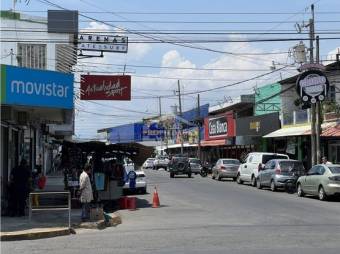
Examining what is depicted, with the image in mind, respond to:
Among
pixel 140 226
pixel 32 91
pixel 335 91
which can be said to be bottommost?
pixel 140 226

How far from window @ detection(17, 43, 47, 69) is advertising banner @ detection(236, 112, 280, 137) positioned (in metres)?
16.4

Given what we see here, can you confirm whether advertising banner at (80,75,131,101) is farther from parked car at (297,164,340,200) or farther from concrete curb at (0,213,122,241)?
concrete curb at (0,213,122,241)

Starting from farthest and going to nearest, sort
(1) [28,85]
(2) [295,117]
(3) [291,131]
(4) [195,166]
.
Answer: (4) [195,166]
(2) [295,117]
(3) [291,131]
(1) [28,85]

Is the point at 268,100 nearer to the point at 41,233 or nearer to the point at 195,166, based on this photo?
the point at 195,166

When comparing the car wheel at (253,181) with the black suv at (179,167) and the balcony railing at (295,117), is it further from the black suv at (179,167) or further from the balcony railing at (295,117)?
the black suv at (179,167)

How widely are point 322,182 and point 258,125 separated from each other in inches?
904

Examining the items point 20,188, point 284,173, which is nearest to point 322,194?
point 284,173

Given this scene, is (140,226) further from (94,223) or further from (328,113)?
(328,113)

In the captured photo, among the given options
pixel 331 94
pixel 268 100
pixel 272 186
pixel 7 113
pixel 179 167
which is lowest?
pixel 272 186

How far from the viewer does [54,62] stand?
41531 millimetres

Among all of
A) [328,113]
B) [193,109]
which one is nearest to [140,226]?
[328,113]

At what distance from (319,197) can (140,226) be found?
11400 millimetres

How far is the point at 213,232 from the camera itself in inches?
572

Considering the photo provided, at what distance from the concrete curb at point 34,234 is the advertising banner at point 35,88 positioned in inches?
161
